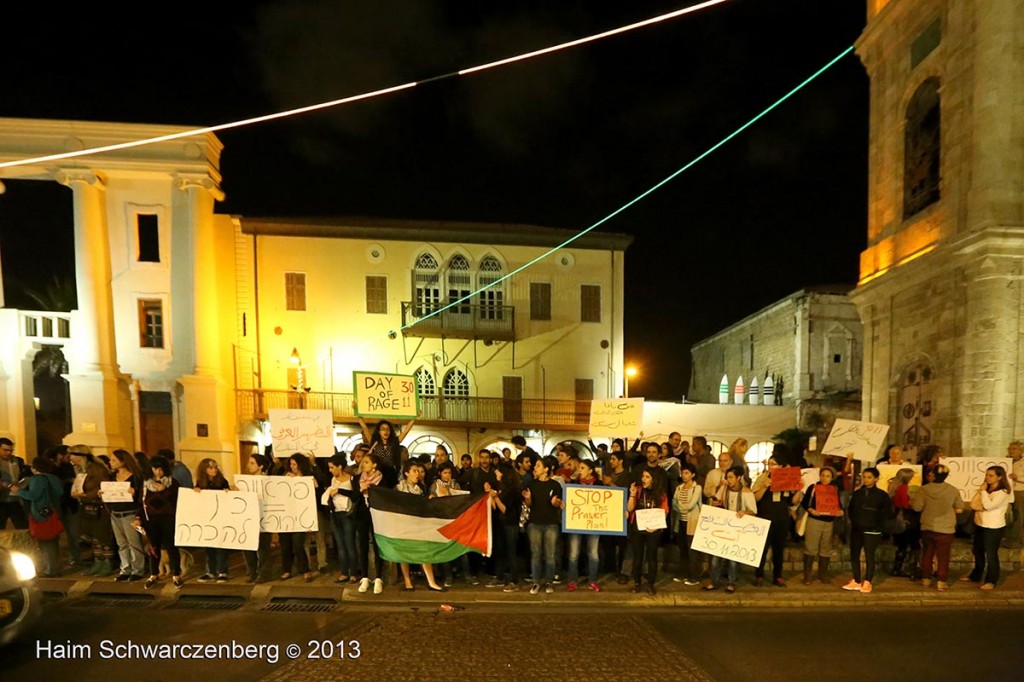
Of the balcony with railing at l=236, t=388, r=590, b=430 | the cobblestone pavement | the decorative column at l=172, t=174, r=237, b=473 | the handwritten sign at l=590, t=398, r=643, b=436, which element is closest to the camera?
the cobblestone pavement

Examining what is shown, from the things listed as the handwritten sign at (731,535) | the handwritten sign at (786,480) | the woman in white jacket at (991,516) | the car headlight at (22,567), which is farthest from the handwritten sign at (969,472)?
the car headlight at (22,567)

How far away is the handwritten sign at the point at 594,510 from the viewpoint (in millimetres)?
7582

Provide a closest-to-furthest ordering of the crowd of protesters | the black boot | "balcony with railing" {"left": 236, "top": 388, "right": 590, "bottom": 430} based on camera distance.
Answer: the crowd of protesters → the black boot → "balcony with railing" {"left": 236, "top": 388, "right": 590, "bottom": 430}

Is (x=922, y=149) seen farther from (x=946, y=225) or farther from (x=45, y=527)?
(x=45, y=527)

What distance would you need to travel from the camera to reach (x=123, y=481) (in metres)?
7.79

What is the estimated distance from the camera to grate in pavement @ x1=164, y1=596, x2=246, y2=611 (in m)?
7.05

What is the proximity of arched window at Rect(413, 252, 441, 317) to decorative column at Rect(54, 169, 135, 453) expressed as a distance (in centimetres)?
1031

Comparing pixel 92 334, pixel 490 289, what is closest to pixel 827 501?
pixel 490 289

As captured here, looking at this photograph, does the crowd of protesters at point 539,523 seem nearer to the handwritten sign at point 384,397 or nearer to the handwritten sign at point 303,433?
the handwritten sign at point 303,433

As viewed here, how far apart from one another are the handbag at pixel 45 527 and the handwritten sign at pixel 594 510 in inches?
303

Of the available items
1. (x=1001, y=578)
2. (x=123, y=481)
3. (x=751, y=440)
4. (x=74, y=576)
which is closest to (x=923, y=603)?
(x=1001, y=578)

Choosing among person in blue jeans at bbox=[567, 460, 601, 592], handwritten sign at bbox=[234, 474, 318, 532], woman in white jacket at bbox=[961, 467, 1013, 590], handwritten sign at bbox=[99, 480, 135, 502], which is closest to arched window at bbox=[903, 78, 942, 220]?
woman in white jacket at bbox=[961, 467, 1013, 590]

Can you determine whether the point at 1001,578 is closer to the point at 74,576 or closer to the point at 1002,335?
the point at 1002,335

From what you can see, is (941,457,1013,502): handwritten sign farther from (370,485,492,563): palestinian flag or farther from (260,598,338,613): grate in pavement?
(260,598,338,613): grate in pavement
